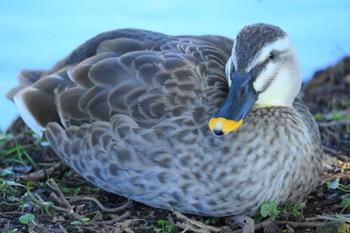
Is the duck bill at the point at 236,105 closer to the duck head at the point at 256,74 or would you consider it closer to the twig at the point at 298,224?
the duck head at the point at 256,74

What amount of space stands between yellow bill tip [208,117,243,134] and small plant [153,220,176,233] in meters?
0.54

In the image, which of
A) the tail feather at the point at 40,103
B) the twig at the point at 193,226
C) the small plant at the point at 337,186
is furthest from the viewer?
the tail feather at the point at 40,103

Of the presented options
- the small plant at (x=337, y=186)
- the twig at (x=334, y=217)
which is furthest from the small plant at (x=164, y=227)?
the small plant at (x=337, y=186)

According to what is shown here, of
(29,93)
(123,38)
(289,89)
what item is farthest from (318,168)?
(29,93)

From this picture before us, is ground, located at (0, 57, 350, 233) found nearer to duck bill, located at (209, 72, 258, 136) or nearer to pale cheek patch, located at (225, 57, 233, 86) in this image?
duck bill, located at (209, 72, 258, 136)

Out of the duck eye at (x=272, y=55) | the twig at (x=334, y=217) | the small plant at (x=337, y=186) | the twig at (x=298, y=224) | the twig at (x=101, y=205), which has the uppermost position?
the duck eye at (x=272, y=55)

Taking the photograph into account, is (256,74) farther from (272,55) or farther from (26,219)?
(26,219)

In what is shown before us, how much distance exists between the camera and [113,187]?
356cm

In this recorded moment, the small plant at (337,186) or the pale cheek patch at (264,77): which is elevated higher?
the pale cheek patch at (264,77)

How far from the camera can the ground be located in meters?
3.23

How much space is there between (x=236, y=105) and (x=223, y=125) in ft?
0.45

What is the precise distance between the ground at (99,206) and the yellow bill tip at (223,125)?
437 mm

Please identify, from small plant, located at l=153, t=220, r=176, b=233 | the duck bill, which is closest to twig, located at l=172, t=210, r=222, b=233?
small plant, located at l=153, t=220, r=176, b=233

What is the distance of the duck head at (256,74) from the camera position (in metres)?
3.15
